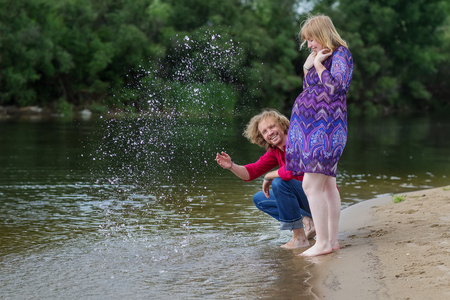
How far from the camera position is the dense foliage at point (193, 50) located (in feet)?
105

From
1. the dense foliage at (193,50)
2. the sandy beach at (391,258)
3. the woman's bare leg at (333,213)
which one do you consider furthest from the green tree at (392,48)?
the woman's bare leg at (333,213)

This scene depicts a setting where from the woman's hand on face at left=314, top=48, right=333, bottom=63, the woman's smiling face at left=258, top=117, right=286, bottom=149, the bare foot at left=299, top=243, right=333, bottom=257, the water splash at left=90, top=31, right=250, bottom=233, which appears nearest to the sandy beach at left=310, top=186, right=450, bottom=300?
the bare foot at left=299, top=243, right=333, bottom=257

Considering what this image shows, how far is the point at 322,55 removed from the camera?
514cm

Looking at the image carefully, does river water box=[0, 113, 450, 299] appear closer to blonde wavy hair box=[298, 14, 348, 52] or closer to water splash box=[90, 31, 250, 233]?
water splash box=[90, 31, 250, 233]

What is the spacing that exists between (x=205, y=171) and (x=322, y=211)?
250 inches

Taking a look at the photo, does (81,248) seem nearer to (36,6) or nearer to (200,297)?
(200,297)

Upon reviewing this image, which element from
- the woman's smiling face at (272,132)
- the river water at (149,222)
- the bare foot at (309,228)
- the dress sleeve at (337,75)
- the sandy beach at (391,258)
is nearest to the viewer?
the sandy beach at (391,258)

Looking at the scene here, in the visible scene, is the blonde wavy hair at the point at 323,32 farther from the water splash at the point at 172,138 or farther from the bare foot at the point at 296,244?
the water splash at the point at 172,138

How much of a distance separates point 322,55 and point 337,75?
0.22 meters

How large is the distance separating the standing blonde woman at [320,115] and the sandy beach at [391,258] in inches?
16.9

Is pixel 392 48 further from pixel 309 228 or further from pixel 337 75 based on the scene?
pixel 337 75

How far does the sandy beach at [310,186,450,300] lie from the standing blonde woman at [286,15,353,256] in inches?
16.9

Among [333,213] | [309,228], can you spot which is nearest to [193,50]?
[309,228]

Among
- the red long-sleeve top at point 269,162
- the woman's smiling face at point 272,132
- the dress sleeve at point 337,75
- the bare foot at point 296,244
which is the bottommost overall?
the bare foot at point 296,244
